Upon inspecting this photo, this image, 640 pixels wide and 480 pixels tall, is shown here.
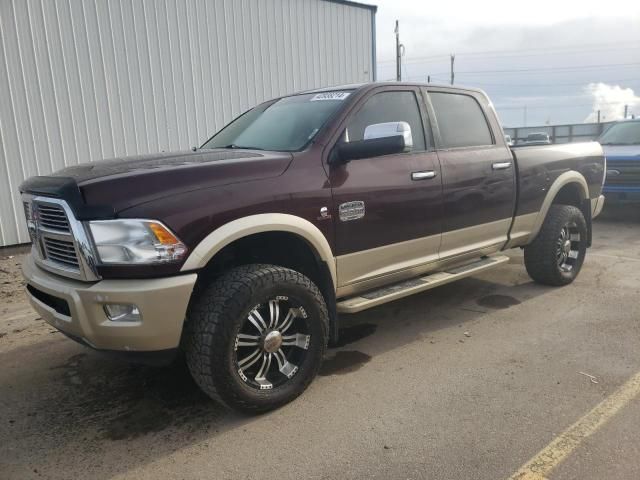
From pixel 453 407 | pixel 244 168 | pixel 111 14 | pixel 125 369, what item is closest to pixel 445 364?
pixel 453 407

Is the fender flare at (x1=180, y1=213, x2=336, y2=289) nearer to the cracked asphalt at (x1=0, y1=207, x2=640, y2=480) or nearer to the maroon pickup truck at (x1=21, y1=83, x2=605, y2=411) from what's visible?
the maroon pickup truck at (x1=21, y1=83, x2=605, y2=411)

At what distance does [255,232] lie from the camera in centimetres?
304

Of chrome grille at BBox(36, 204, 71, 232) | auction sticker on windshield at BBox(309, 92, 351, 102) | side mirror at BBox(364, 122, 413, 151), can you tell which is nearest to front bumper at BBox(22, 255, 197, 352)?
chrome grille at BBox(36, 204, 71, 232)

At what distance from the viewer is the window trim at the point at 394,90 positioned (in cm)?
360

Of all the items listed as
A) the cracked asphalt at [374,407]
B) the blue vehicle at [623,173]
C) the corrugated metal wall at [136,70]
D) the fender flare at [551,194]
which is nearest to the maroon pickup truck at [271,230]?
the cracked asphalt at [374,407]

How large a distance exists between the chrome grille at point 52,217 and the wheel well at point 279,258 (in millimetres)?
783

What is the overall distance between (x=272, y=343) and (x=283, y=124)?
1.70 metres

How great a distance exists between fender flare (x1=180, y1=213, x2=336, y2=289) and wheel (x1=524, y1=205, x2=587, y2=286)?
2820 mm

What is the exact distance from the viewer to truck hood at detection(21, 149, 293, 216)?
2738 mm

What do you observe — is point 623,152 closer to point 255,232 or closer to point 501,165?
point 501,165

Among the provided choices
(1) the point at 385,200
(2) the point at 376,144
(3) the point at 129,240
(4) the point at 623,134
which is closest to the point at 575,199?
(1) the point at 385,200

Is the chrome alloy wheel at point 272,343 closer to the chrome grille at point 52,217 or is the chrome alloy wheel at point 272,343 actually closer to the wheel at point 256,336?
the wheel at point 256,336

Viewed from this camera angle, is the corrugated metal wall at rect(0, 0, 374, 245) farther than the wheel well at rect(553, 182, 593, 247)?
Yes

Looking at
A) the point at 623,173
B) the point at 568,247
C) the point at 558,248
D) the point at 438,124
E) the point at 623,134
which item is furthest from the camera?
the point at 623,134
